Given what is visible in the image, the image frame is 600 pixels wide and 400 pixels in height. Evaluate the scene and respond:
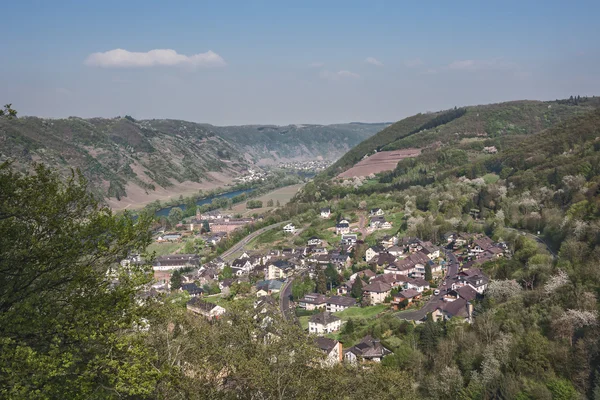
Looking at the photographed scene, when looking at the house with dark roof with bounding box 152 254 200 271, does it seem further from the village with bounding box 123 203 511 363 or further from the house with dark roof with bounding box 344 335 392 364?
the house with dark roof with bounding box 344 335 392 364

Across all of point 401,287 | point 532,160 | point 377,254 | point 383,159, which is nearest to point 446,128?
point 383,159

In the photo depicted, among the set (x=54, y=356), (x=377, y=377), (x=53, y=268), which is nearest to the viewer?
(x=54, y=356)

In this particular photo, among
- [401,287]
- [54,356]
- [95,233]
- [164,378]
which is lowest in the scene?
[401,287]

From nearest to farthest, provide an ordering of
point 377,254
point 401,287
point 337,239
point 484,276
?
point 484,276, point 401,287, point 377,254, point 337,239

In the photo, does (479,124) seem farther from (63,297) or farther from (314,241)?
(63,297)

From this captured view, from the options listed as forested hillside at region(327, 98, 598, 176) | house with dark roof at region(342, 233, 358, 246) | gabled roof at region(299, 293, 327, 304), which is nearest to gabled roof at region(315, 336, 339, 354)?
gabled roof at region(299, 293, 327, 304)

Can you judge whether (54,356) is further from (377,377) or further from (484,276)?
(484,276)

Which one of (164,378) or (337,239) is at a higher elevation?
(164,378)

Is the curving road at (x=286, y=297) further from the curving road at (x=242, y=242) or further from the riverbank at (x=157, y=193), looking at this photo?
the riverbank at (x=157, y=193)

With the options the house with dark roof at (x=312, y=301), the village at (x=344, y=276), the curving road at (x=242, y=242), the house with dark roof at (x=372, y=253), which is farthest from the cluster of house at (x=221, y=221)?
the house with dark roof at (x=312, y=301)
